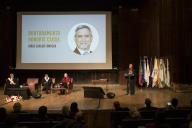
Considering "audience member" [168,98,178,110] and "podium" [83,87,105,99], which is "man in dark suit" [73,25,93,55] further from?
"audience member" [168,98,178,110]

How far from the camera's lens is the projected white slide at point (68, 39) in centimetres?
1941

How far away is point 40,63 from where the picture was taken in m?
19.6

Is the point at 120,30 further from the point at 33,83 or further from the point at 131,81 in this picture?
the point at 33,83

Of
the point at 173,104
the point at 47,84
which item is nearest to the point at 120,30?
the point at 47,84

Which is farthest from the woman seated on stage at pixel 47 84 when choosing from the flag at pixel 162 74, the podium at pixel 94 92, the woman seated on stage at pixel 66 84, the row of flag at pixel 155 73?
the flag at pixel 162 74

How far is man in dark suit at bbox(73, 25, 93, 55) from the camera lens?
Result: 19.4m

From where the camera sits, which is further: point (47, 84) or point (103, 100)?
point (47, 84)

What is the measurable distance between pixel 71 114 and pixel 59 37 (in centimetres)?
1271

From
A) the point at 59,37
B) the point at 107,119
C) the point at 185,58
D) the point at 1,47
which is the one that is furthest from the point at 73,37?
the point at 107,119

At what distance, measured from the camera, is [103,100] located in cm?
1568

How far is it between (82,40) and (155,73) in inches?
156

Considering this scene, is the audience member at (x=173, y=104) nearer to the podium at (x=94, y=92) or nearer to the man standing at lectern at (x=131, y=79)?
the podium at (x=94, y=92)

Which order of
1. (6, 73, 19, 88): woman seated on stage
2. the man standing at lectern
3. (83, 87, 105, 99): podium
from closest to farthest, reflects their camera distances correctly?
(83, 87, 105, 99): podium < the man standing at lectern < (6, 73, 19, 88): woman seated on stage

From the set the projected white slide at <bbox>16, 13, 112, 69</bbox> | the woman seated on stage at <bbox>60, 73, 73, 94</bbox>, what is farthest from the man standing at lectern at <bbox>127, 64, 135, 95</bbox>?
the projected white slide at <bbox>16, 13, 112, 69</bbox>
